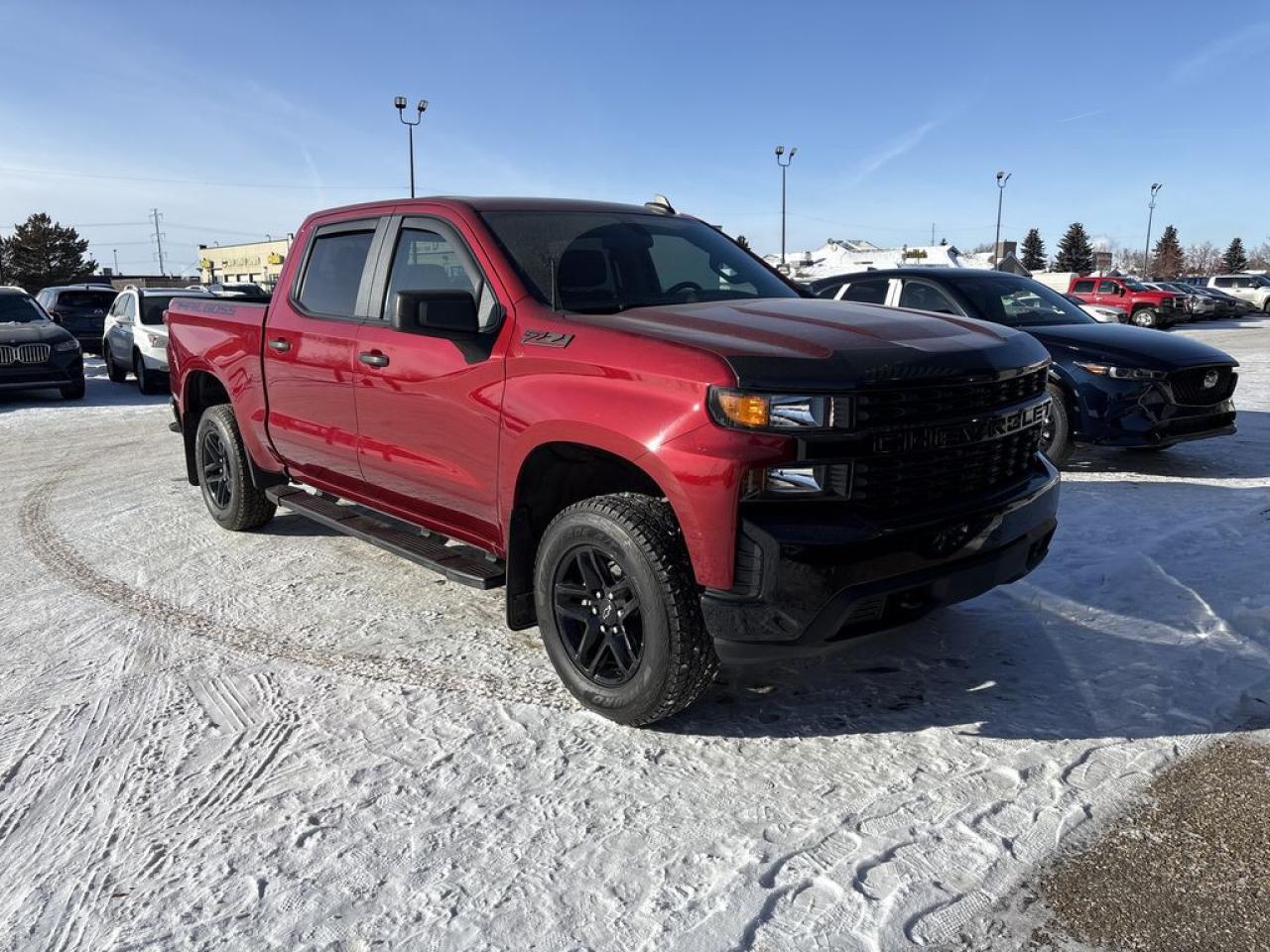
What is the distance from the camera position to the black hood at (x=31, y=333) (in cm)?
1279

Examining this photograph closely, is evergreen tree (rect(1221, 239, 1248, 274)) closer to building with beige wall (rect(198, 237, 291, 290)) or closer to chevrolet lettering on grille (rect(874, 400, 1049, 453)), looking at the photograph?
building with beige wall (rect(198, 237, 291, 290))

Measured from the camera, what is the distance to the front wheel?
306cm

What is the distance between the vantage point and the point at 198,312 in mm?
5992

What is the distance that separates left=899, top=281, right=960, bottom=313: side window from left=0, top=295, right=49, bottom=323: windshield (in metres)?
12.3

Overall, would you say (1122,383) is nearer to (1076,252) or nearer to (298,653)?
(298,653)

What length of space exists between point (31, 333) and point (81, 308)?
742cm

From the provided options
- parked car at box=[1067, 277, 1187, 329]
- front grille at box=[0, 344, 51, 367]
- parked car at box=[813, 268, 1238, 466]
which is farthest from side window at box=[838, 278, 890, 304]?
parked car at box=[1067, 277, 1187, 329]

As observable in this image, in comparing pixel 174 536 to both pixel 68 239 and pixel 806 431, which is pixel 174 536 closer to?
pixel 806 431

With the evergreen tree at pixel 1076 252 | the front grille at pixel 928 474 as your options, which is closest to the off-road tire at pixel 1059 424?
the front grille at pixel 928 474

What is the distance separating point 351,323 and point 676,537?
Answer: 2267mm

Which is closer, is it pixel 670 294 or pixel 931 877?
pixel 931 877

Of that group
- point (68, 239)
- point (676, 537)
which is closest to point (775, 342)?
point (676, 537)

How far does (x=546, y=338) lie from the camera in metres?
3.48

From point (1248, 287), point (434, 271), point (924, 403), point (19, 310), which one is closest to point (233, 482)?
point (434, 271)
